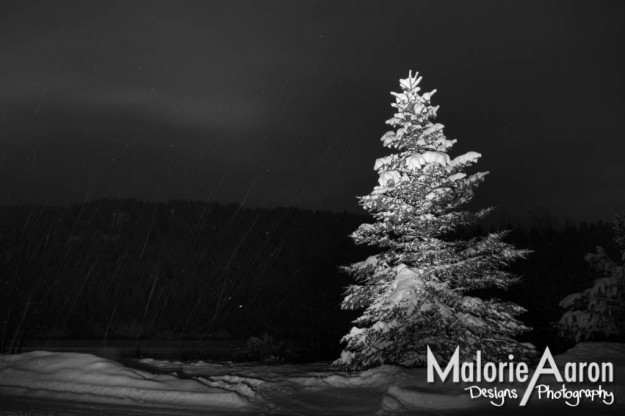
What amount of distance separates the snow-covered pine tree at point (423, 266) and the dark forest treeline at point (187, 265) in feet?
123

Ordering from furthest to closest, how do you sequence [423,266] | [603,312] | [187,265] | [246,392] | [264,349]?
[187,265], [264,349], [603,312], [423,266], [246,392]

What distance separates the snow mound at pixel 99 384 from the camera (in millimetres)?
11273

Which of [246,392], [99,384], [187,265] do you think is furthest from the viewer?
[187,265]

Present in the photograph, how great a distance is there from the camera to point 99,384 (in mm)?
12453

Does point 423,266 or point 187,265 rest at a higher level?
point 187,265

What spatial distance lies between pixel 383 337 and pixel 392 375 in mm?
1902

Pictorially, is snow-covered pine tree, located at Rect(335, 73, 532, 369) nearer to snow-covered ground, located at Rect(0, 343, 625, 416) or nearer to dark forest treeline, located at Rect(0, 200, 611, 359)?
snow-covered ground, located at Rect(0, 343, 625, 416)

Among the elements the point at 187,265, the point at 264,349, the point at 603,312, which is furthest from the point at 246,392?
the point at 187,265

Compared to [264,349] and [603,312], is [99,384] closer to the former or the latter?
[264,349]

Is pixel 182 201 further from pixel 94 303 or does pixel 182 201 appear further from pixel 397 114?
pixel 397 114

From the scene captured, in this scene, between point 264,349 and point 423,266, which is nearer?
point 423,266

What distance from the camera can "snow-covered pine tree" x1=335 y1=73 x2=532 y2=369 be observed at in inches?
589

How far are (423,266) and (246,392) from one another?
6.34m

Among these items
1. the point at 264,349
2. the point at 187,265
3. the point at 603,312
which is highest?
the point at 187,265
